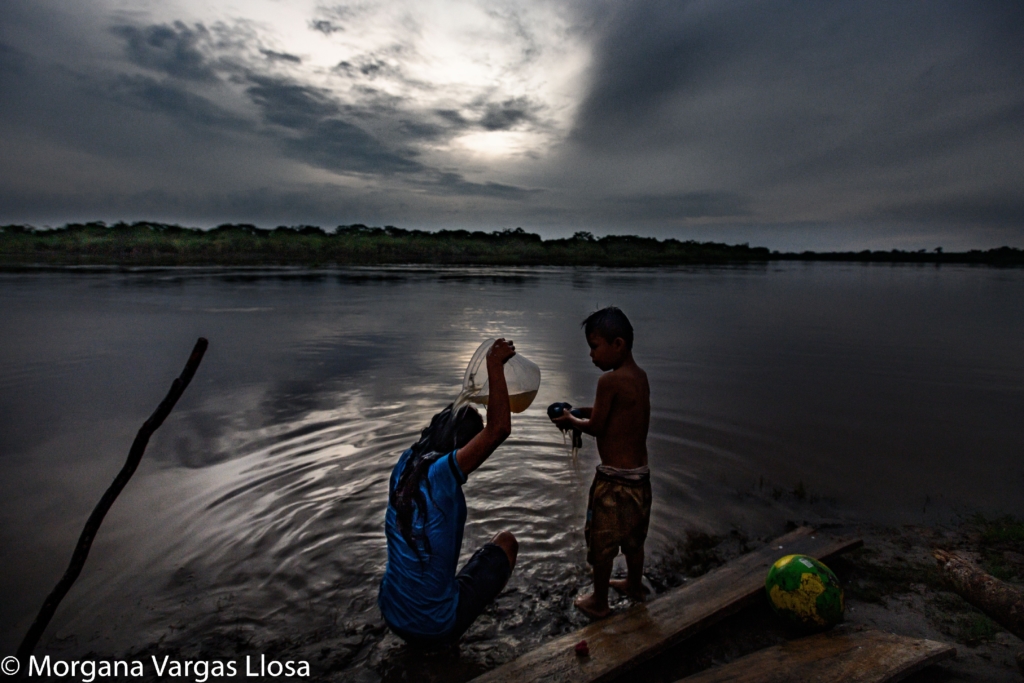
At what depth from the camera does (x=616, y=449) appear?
3590 millimetres

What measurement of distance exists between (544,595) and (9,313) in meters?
19.5

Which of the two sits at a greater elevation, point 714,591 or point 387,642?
point 714,591

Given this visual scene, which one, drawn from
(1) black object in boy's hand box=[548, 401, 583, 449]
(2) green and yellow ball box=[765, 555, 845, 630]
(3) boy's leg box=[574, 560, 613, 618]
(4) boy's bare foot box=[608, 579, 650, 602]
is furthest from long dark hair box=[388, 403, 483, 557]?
(2) green and yellow ball box=[765, 555, 845, 630]

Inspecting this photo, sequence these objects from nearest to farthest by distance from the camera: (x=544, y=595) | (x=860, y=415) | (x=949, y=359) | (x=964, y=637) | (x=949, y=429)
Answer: (x=964, y=637) → (x=544, y=595) → (x=949, y=429) → (x=860, y=415) → (x=949, y=359)

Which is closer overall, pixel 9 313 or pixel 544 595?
pixel 544 595

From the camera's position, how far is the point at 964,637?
323 cm

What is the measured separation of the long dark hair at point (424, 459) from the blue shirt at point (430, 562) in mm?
24

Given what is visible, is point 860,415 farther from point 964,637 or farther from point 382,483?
point 382,483

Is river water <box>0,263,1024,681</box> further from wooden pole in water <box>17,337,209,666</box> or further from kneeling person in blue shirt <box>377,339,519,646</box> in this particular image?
wooden pole in water <box>17,337,209,666</box>

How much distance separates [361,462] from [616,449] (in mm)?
3452

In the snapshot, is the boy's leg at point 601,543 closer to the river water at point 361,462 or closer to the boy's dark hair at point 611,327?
the river water at point 361,462

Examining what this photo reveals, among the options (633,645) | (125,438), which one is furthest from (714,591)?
(125,438)

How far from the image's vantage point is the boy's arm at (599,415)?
138 inches

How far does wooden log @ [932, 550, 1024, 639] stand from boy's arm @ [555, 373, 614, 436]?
2225 millimetres
